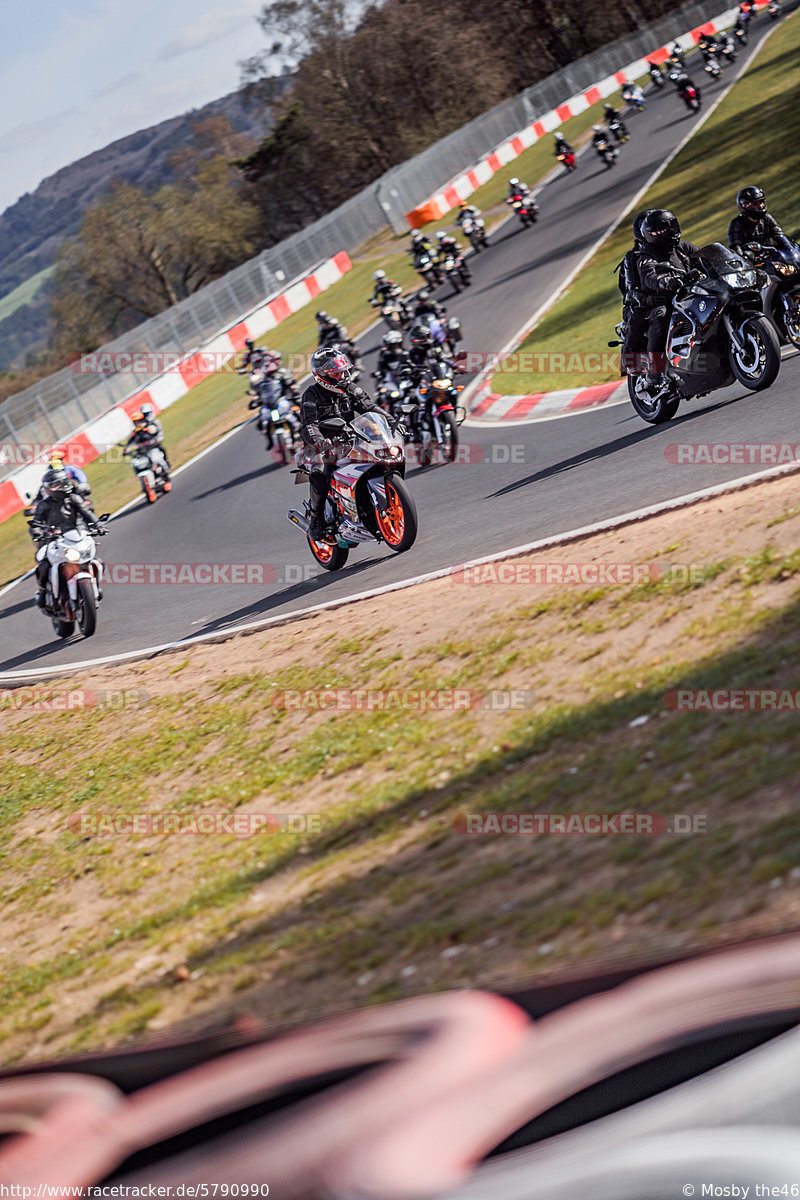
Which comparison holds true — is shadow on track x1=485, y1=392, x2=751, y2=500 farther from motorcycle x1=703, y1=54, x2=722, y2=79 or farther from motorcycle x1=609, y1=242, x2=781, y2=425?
motorcycle x1=703, y1=54, x2=722, y2=79

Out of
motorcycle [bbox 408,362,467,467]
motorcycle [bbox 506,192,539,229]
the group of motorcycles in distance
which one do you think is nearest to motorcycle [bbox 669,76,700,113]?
motorcycle [bbox 506,192,539,229]

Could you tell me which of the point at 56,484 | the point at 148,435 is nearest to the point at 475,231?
the point at 148,435

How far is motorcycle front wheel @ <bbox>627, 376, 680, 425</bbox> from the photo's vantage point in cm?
1226

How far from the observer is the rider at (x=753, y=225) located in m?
11.9

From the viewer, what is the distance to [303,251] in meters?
48.2

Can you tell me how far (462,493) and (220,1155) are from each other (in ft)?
37.2

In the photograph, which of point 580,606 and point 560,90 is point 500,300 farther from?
point 560,90

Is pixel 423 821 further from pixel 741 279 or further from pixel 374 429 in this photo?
pixel 741 279

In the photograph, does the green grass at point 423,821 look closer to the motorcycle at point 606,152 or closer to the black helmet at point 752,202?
the black helmet at point 752,202

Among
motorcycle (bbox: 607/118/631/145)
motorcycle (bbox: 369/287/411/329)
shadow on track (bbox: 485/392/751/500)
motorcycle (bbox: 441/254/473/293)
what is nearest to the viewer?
shadow on track (bbox: 485/392/751/500)

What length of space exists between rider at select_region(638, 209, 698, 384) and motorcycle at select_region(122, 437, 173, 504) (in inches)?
512

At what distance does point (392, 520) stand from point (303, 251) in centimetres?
3938

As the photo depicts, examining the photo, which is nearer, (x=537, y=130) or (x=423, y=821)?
(x=423, y=821)

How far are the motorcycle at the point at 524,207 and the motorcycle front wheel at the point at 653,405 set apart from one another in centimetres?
2611
